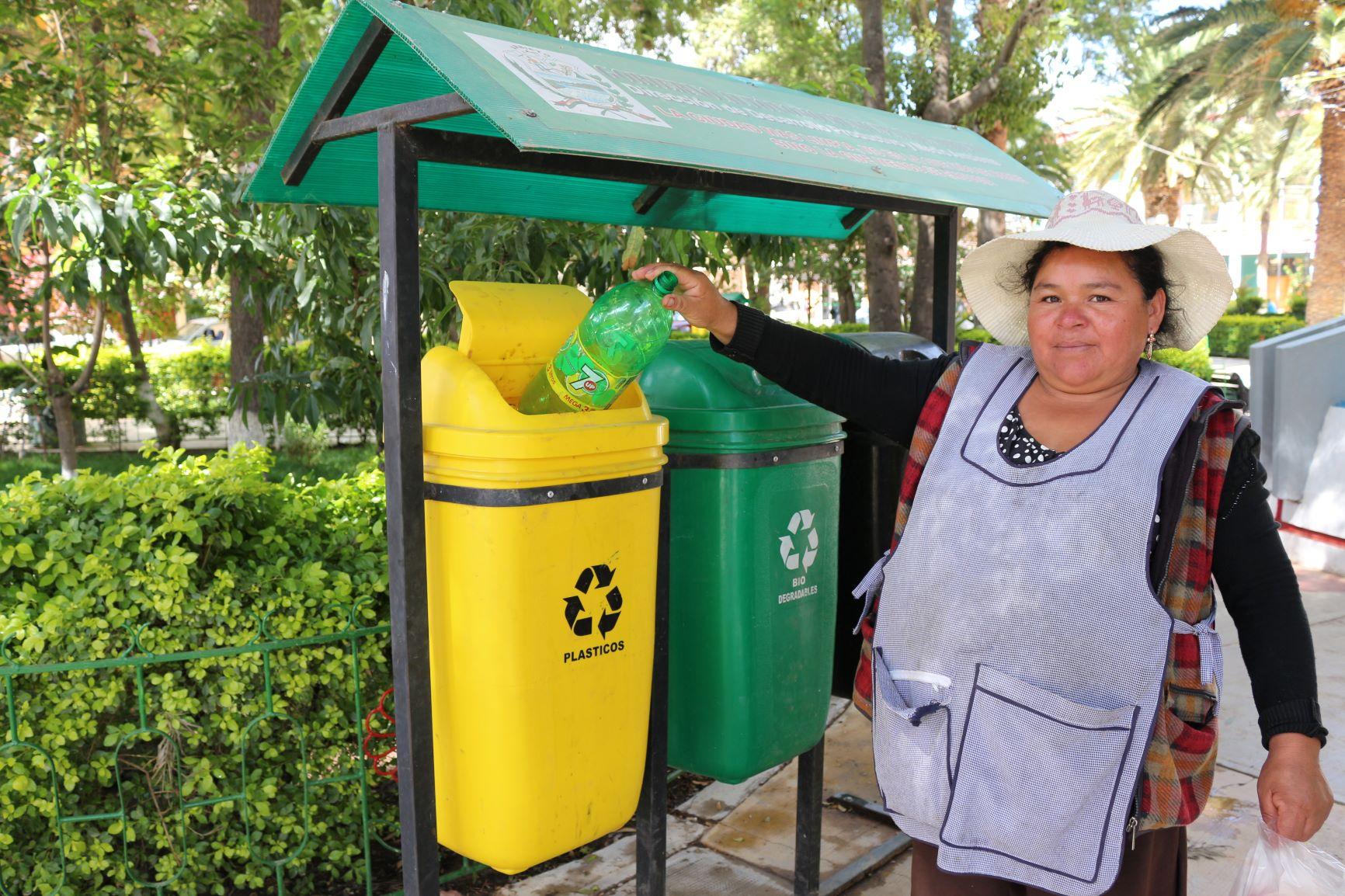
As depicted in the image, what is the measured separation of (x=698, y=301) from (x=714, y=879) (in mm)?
1902

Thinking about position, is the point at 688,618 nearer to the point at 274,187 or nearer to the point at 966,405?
the point at 966,405

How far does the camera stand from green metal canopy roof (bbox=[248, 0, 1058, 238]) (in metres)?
1.79

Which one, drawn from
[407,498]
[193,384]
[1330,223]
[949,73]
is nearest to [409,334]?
[407,498]

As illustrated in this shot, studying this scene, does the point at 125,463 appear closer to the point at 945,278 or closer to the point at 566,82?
the point at 945,278

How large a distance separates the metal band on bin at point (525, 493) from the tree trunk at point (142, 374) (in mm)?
2576

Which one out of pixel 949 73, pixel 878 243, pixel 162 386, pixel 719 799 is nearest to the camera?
pixel 719 799

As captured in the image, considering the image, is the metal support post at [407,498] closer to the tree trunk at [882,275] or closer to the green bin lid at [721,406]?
the green bin lid at [721,406]

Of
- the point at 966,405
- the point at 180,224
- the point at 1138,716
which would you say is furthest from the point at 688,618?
the point at 180,224

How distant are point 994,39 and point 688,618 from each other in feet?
29.1

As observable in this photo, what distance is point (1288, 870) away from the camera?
1.82 m

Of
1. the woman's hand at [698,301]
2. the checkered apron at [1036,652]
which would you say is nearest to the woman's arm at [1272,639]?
the checkered apron at [1036,652]

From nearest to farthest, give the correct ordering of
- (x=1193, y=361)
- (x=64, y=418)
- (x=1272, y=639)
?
(x=1272, y=639) → (x=64, y=418) → (x=1193, y=361)

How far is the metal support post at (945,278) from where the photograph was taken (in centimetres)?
348

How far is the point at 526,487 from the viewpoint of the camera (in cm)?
203
